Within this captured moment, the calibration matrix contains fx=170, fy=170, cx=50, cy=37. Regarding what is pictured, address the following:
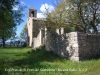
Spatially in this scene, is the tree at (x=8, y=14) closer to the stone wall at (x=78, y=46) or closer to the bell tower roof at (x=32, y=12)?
the stone wall at (x=78, y=46)

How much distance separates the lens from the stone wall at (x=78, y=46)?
11.3 m

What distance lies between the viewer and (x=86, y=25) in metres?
17.2

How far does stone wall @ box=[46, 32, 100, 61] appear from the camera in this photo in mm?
11281

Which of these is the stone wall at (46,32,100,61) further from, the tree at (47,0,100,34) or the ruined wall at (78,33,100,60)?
the tree at (47,0,100,34)

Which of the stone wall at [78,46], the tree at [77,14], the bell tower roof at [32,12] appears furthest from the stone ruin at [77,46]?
the bell tower roof at [32,12]

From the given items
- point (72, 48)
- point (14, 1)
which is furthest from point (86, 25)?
point (14, 1)

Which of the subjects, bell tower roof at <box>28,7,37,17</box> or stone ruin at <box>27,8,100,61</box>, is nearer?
stone ruin at <box>27,8,100,61</box>

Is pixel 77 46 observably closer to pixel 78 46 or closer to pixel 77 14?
pixel 78 46

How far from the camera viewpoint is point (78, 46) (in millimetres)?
11211

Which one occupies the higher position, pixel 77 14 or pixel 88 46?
pixel 77 14

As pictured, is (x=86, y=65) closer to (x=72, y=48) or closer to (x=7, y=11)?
(x=72, y=48)

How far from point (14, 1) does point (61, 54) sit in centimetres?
611

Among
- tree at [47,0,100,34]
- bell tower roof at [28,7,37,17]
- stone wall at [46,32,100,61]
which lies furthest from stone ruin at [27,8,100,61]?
bell tower roof at [28,7,37,17]

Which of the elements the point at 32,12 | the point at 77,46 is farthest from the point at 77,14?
the point at 32,12
